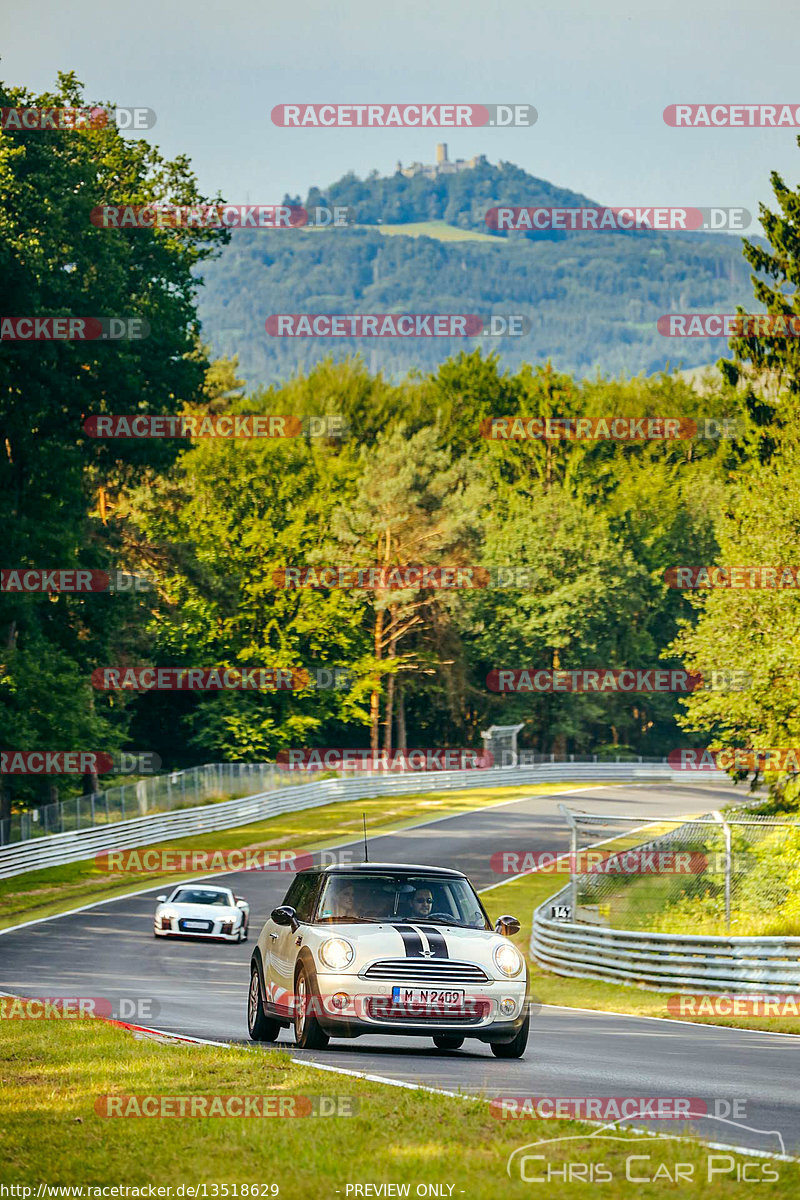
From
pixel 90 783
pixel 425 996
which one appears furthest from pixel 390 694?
pixel 425 996

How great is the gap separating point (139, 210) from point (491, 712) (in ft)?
141

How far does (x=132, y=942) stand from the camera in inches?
1183

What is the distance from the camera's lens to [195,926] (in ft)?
101

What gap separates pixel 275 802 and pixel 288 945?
1731 inches

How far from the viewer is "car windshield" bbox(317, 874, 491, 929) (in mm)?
13273

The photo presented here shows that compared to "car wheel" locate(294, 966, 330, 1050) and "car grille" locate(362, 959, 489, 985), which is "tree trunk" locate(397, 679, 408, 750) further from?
"car grille" locate(362, 959, 489, 985)

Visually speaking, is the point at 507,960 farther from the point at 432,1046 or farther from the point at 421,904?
the point at 432,1046

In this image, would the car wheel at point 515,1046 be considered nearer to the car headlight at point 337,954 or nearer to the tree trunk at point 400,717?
the car headlight at point 337,954

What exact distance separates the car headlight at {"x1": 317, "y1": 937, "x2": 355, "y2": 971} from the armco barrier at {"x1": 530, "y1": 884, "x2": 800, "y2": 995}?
33.4ft

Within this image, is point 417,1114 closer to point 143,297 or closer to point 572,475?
point 143,297

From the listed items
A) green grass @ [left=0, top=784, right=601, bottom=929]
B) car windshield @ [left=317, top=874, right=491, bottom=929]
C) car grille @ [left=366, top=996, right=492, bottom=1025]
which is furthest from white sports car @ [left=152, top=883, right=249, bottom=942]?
car grille @ [left=366, top=996, right=492, bottom=1025]

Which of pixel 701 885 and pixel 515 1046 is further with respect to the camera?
pixel 701 885

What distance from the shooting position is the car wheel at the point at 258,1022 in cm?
1423

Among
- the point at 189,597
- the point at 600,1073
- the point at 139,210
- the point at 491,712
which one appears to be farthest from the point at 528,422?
the point at 600,1073
